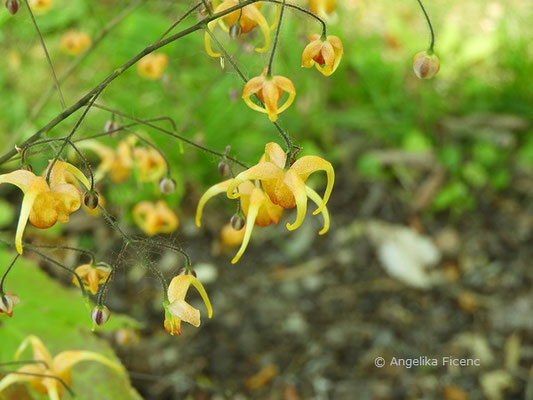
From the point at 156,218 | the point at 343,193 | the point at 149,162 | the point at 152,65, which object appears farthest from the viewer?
the point at 343,193

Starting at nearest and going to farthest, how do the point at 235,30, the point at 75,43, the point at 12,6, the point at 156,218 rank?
the point at 235,30
the point at 12,6
the point at 156,218
the point at 75,43

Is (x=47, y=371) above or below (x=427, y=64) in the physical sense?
below

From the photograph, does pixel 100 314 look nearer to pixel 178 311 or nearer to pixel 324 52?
pixel 178 311

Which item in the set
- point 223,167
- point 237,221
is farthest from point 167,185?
point 237,221

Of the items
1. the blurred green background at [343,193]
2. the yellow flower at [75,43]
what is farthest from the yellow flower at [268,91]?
the yellow flower at [75,43]

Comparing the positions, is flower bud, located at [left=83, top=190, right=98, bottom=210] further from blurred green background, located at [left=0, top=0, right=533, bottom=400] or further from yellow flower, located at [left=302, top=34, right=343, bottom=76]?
blurred green background, located at [left=0, top=0, right=533, bottom=400]

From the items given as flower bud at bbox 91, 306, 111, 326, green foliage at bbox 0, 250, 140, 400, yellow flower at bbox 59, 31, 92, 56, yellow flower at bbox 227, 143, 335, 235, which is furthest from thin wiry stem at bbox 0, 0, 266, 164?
yellow flower at bbox 59, 31, 92, 56

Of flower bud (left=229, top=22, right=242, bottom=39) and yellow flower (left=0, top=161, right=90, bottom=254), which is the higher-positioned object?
flower bud (left=229, top=22, right=242, bottom=39)

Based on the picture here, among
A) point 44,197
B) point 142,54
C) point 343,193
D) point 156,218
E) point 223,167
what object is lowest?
point 343,193
